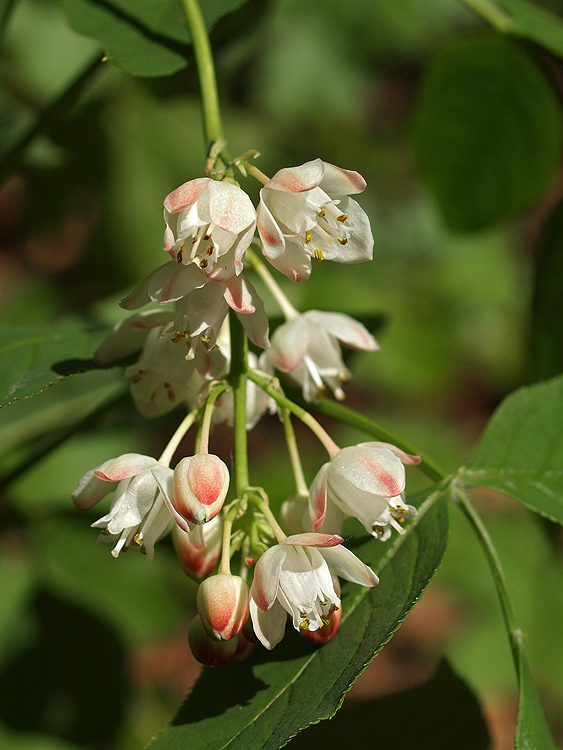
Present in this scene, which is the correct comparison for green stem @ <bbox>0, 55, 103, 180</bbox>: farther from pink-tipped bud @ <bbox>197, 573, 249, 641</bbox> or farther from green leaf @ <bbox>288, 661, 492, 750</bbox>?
green leaf @ <bbox>288, 661, 492, 750</bbox>

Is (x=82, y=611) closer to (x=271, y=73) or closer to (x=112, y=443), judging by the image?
(x=112, y=443)

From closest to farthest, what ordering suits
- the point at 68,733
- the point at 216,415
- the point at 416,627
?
1. the point at 216,415
2. the point at 68,733
3. the point at 416,627

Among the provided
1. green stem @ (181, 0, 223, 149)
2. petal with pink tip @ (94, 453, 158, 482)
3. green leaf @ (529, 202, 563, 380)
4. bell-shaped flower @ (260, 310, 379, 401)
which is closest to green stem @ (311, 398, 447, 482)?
bell-shaped flower @ (260, 310, 379, 401)

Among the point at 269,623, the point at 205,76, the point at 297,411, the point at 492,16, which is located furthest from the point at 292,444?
the point at 492,16

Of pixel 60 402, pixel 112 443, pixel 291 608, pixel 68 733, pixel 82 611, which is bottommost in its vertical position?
pixel 68 733

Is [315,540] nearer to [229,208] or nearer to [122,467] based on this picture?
[122,467]

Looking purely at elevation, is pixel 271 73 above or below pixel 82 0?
below

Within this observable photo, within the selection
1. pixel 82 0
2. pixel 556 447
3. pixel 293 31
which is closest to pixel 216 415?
pixel 556 447
